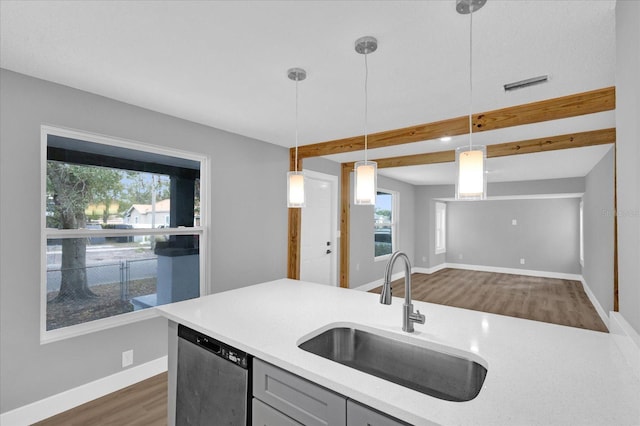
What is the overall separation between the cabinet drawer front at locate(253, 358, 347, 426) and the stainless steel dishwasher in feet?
0.31

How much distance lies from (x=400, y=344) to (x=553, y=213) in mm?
8373

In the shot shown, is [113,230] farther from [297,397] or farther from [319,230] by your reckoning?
[319,230]

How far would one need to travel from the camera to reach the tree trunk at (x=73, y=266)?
238 centimetres

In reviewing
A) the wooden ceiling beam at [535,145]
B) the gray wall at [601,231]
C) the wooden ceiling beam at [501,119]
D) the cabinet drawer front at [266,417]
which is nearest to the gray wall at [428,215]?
the gray wall at [601,231]

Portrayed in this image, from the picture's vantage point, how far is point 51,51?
1856 mm

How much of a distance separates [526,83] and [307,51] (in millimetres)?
1629

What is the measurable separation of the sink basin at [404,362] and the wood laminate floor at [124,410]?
1.51 m

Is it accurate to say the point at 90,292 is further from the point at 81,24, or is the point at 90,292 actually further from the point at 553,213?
the point at 553,213

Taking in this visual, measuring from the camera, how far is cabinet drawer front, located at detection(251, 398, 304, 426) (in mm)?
1220

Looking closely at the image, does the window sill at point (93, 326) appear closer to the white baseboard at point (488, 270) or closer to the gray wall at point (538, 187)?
the white baseboard at point (488, 270)

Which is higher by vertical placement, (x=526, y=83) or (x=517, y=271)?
(x=526, y=83)

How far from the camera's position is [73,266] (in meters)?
2.44

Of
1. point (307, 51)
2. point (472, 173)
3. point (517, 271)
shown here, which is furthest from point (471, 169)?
point (517, 271)

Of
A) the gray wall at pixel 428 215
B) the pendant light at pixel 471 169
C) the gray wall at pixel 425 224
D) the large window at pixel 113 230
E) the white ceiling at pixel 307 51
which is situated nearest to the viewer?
the pendant light at pixel 471 169
